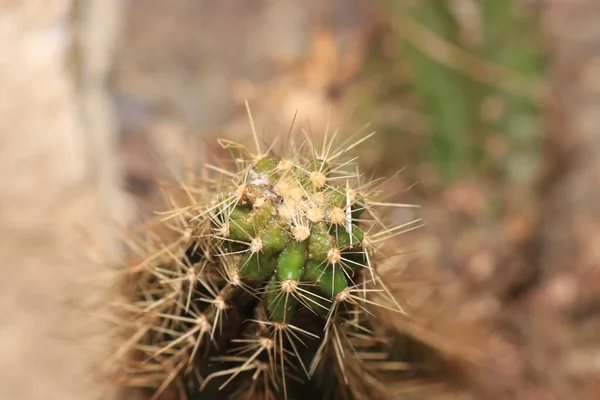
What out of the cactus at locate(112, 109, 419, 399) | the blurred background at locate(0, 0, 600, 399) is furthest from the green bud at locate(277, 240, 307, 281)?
the blurred background at locate(0, 0, 600, 399)

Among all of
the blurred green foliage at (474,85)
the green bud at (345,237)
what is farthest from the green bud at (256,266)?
the blurred green foliage at (474,85)

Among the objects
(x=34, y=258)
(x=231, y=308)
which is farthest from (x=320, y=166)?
(x=34, y=258)

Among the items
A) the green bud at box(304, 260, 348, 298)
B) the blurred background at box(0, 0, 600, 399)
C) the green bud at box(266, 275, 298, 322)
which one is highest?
the blurred background at box(0, 0, 600, 399)

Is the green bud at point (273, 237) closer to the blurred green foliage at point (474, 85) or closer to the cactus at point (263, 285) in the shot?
the cactus at point (263, 285)

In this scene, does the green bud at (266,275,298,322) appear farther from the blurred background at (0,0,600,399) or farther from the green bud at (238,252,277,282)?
the blurred background at (0,0,600,399)

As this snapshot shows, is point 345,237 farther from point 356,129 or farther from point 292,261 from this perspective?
point 356,129

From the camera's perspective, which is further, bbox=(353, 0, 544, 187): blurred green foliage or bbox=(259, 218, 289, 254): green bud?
bbox=(353, 0, 544, 187): blurred green foliage
